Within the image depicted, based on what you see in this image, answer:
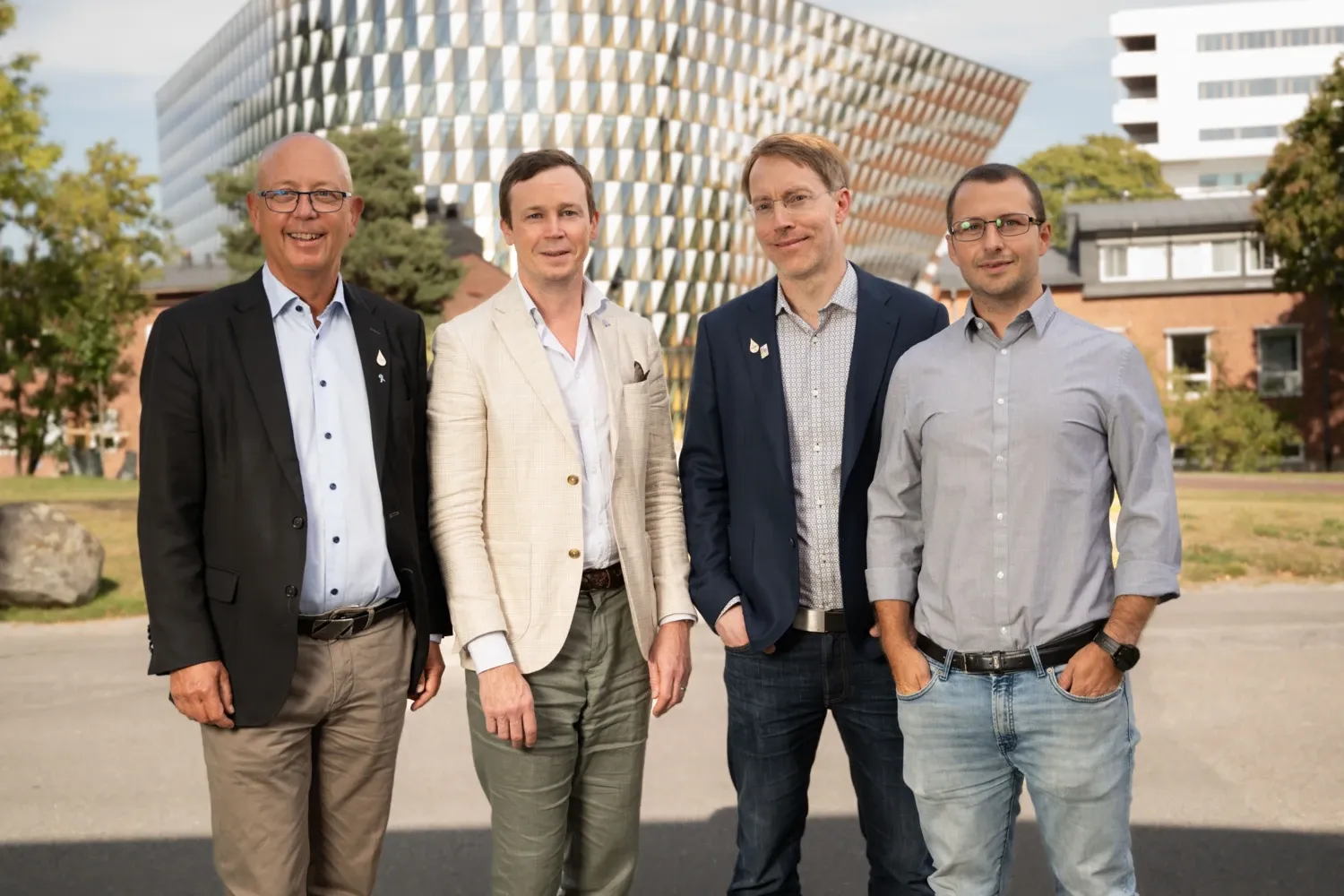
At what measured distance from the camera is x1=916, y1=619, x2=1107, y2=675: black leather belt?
128 inches

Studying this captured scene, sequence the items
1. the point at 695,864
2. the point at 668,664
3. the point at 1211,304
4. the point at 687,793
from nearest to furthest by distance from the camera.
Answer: the point at 668,664 → the point at 695,864 → the point at 687,793 → the point at 1211,304

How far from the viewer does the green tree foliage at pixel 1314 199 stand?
117 ft

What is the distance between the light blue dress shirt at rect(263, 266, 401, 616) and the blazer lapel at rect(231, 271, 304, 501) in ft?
0.16

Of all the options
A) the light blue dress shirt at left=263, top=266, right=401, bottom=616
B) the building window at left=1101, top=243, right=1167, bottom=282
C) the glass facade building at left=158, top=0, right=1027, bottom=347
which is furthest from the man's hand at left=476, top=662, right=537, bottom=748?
the glass facade building at left=158, top=0, right=1027, bottom=347

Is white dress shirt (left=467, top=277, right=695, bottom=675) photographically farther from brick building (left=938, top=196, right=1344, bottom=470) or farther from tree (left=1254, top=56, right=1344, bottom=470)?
brick building (left=938, top=196, right=1344, bottom=470)

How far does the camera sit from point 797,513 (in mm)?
3865

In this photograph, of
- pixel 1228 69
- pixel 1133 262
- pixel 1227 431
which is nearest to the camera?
pixel 1227 431

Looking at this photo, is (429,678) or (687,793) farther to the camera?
(687,793)

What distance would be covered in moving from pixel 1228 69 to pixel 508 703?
381 ft

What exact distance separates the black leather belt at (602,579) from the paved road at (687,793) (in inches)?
69.8

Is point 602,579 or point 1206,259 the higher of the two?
point 1206,259

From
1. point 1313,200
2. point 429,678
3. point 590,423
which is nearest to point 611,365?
point 590,423

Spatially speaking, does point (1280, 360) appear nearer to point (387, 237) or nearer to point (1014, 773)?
point (387, 237)

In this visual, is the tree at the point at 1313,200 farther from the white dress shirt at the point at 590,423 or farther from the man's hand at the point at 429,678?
the man's hand at the point at 429,678
